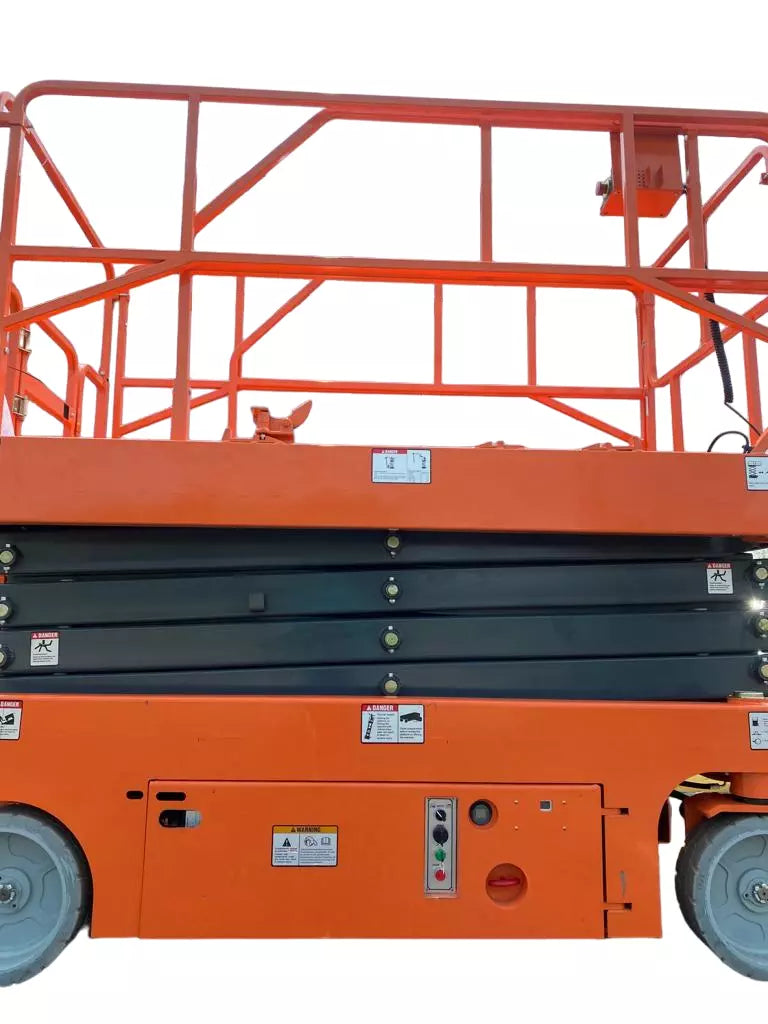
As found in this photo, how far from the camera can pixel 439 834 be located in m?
2.76

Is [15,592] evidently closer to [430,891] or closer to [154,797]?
[154,797]

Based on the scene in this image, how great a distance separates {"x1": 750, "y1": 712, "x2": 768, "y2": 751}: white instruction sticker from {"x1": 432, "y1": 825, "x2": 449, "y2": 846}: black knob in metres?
1.26

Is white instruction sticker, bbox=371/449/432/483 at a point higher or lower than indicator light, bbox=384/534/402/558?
higher

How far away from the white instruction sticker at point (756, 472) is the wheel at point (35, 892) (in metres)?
3.05

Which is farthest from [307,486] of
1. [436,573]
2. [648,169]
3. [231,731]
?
[648,169]

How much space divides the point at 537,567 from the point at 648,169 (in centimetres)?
205

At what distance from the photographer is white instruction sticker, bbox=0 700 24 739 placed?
2744 millimetres

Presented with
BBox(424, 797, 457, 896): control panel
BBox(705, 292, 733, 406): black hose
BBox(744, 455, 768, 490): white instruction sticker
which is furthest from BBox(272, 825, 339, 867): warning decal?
BBox(705, 292, 733, 406): black hose

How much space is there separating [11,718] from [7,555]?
0.63m

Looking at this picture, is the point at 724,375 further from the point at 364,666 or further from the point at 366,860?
the point at 366,860

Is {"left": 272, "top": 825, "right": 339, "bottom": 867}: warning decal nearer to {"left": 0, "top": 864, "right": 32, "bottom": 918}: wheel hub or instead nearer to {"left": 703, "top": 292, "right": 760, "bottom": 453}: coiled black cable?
{"left": 0, "top": 864, "right": 32, "bottom": 918}: wheel hub

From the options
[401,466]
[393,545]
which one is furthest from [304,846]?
[401,466]

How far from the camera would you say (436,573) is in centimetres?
295

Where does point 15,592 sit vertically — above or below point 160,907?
above
